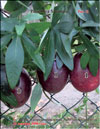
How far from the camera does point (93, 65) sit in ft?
1.75

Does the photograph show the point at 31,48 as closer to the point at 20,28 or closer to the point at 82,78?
the point at 20,28

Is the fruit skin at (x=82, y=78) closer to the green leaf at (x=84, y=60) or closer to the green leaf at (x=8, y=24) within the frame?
the green leaf at (x=84, y=60)

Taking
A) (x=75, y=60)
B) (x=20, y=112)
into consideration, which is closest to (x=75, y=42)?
(x=75, y=60)

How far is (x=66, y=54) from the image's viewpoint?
1.58ft

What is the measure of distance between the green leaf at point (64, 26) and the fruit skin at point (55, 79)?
4.3 inches

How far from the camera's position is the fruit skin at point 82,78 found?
0.56 metres

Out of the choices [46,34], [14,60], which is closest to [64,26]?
[46,34]

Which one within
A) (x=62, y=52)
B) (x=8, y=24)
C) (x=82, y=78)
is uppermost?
(x=8, y=24)

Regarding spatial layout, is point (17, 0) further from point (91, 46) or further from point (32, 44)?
point (91, 46)

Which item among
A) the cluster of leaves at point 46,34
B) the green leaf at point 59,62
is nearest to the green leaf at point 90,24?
the cluster of leaves at point 46,34

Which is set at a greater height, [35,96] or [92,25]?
[92,25]

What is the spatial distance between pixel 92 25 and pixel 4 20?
189mm

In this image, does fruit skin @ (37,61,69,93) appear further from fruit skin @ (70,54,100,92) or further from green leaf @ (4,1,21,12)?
green leaf @ (4,1,21,12)

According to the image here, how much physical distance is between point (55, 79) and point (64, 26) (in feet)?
0.54
